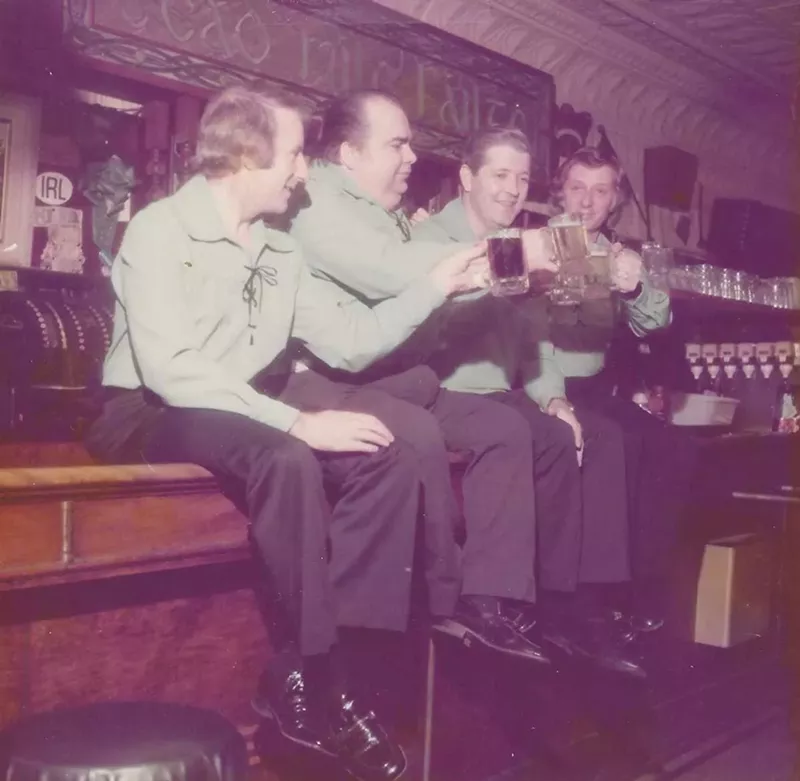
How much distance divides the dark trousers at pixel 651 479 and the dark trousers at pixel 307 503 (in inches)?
34.2

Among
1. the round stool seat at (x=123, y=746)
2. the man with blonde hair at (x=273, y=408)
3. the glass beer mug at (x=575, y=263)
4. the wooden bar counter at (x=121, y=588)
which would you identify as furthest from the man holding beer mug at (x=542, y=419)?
the round stool seat at (x=123, y=746)

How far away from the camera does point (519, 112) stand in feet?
10.7

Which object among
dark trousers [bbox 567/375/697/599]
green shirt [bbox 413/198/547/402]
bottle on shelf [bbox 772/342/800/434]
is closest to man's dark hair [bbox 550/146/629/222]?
green shirt [bbox 413/198/547/402]

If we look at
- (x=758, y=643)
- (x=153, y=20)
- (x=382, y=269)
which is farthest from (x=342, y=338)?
(x=758, y=643)

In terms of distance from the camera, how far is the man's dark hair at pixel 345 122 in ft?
7.03

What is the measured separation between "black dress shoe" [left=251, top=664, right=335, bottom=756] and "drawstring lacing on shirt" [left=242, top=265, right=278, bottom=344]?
0.60 m

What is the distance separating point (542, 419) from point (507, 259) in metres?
0.47

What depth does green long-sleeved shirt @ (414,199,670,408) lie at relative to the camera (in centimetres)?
230

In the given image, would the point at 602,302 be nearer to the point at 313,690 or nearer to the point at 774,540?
the point at 774,540

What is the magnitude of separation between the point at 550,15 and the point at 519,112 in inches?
15.9

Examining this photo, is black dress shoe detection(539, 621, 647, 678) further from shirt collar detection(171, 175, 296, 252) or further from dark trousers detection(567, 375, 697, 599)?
shirt collar detection(171, 175, 296, 252)

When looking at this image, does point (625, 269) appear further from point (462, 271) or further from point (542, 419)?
point (462, 271)

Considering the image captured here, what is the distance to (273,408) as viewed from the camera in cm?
168

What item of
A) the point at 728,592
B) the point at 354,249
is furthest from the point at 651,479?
the point at 354,249
